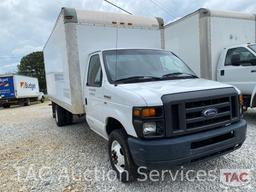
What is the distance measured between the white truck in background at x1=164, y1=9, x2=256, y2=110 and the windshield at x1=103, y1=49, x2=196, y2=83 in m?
2.90

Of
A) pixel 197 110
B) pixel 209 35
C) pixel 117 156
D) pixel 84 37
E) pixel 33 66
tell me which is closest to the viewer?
pixel 197 110

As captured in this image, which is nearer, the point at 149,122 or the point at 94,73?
the point at 149,122

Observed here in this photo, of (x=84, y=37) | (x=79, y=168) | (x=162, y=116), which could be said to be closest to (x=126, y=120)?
(x=162, y=116)

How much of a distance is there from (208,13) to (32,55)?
53.6 meters

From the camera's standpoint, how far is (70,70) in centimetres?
528

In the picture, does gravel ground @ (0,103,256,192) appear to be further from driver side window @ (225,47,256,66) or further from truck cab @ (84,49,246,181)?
driver side window @ (225,47,256,66)

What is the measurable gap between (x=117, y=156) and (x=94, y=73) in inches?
68.1

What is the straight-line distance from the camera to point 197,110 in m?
3.14

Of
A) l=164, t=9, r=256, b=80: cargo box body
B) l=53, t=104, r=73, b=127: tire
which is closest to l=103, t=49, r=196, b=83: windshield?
l=164, t=9, r=256, b=80: cargo box body

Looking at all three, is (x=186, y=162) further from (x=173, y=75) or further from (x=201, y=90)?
(x=173, y=75)

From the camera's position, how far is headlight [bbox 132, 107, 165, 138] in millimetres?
3012

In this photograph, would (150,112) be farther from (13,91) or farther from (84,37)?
(13,91)

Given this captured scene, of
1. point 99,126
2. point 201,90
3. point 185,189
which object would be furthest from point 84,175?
point 201,90

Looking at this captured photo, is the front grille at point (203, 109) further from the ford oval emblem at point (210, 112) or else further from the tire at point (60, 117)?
the tire at point (60, 117)
